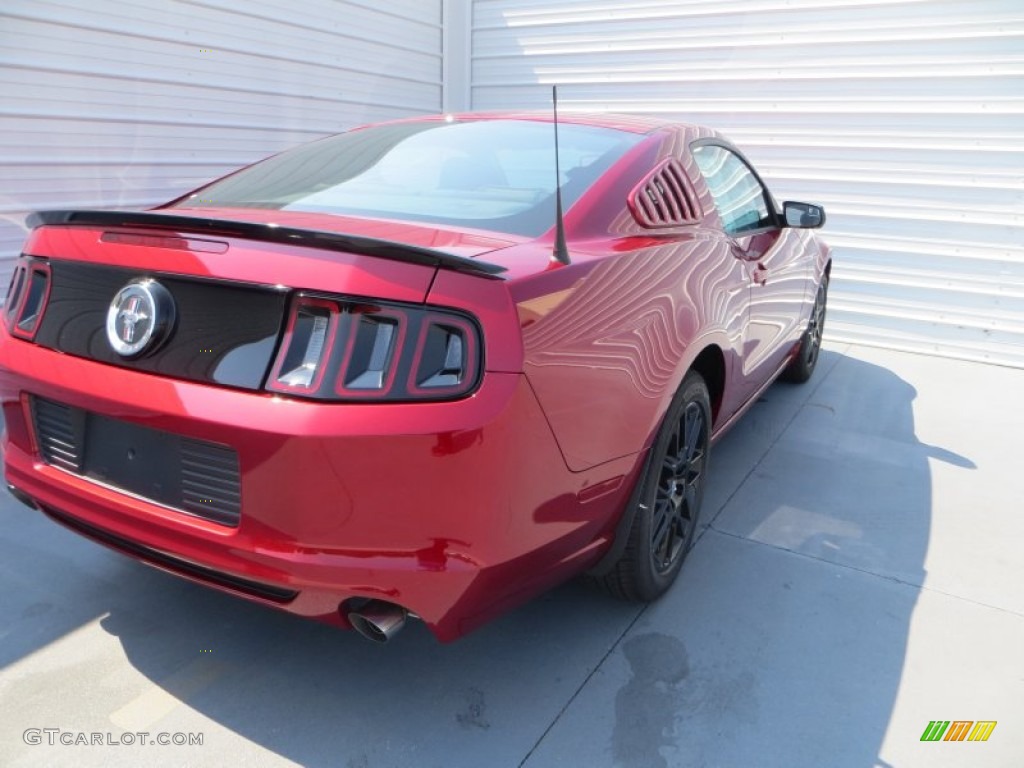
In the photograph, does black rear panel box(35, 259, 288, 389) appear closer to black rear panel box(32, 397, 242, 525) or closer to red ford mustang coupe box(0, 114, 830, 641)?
red ford mustang coupe box(0, 114, 830, 641)

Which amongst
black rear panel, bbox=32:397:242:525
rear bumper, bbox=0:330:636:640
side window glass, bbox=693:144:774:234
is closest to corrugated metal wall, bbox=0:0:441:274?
black rear panel, bbox=32:397:242:525

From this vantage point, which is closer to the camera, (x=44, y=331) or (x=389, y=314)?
(x=389, y=314)

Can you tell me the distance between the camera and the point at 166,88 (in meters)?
5.65

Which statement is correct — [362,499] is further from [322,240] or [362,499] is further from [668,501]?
[668,501]

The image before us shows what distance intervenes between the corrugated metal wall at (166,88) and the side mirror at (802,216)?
4367 millimetres

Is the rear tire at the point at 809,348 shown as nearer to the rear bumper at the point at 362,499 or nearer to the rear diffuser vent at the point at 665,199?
the rear diffuser vent at the point at 665,199

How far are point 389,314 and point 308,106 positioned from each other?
5.97 meters

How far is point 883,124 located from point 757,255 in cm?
376

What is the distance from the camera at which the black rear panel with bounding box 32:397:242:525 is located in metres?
1.64

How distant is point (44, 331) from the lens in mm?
1935

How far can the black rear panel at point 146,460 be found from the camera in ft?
5.38

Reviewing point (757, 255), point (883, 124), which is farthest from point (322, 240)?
point (883, 124)

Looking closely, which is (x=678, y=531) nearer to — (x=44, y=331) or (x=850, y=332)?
(x=44, y=331)

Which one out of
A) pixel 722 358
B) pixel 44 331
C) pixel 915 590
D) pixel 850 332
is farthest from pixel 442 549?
pixel 850 332
